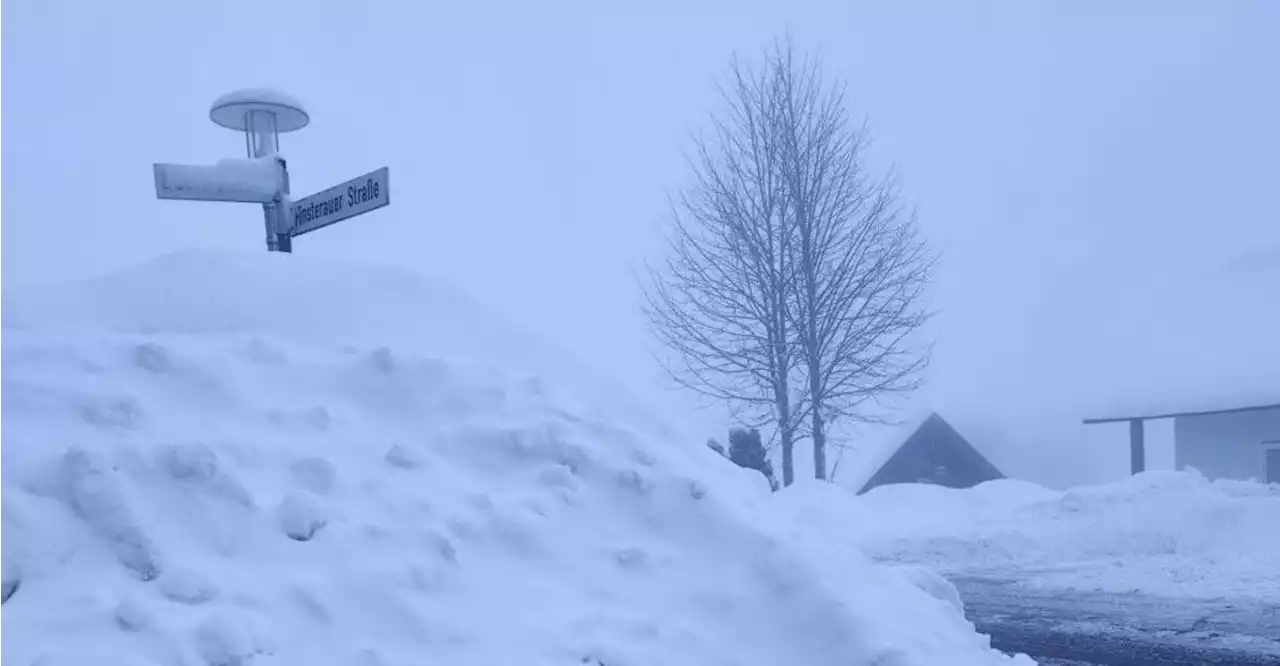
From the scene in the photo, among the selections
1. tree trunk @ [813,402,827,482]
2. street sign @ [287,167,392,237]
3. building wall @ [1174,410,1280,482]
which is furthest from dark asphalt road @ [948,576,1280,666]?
building wall @ [1174,410,1280,482]

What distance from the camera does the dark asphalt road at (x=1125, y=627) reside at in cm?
645

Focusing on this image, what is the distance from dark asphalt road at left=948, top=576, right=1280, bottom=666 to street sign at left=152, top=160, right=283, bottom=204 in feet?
19.2

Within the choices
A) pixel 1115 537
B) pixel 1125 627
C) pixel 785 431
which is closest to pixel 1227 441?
pixel 785 431

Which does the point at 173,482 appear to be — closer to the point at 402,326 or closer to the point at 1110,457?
the point at 402,326

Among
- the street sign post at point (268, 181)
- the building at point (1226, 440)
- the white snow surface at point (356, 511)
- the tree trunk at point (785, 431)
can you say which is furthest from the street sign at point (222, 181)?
the building at point (1226, 440)

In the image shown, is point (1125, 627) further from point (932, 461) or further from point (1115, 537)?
point (932, 461)

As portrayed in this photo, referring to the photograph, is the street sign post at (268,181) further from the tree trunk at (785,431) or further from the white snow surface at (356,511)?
the tree trunk at (785,431)

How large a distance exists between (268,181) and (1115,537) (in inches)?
411

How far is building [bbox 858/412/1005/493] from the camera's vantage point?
29.4 m

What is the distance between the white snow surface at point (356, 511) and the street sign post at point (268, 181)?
76 cm

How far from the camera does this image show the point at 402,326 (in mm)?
5629

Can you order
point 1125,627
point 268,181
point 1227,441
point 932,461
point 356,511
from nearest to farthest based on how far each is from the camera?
point 356,511
point 268,181
point 1125,627
point 1227,441
point 932,461

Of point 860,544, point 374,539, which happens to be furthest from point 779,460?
point 374,539

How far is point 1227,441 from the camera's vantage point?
21.7 metres
